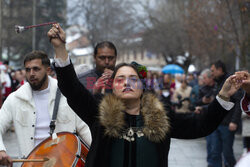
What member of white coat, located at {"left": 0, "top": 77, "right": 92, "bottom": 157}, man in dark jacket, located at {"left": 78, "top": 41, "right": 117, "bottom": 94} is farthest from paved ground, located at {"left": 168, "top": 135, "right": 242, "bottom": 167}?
white coat, located at {"left": 0, "top": 77, "right": 92, "bottom": 157}

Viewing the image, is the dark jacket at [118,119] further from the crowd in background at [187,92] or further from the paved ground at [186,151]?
the paved ground at [186,151]

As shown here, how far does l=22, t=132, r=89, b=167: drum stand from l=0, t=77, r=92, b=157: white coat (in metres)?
0.42

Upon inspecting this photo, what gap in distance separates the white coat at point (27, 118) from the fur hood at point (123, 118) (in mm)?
1355

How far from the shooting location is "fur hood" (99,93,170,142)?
114 inches

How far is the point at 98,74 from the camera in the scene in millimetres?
4969

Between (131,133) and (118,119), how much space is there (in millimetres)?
140

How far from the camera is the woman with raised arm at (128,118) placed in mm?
2885

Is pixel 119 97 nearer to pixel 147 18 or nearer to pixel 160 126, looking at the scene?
pixel 160 126

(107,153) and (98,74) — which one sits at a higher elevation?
(98,74)

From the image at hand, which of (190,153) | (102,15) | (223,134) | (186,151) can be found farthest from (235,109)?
(102,15)

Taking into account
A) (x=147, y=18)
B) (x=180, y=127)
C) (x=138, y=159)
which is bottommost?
(x=138, y=159)

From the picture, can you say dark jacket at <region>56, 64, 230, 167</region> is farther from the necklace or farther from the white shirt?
the white shirt

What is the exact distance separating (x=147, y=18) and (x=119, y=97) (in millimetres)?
34746

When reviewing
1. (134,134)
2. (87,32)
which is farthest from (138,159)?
(87,32)
